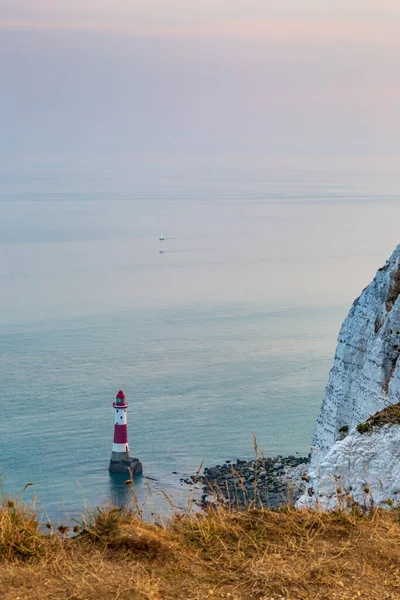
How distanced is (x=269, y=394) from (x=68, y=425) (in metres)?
15.4

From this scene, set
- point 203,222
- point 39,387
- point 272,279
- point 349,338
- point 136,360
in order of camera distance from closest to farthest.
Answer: point 349,338, point 39,387, point 136,360, point 272,279, point 203,222

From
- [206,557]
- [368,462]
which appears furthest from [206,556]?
[368,462]

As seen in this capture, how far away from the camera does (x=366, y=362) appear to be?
2986cm

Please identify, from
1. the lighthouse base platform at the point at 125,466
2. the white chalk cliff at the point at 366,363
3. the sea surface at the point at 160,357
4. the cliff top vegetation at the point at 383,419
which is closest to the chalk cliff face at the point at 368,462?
the cliff top vegetation at the point at 383,419

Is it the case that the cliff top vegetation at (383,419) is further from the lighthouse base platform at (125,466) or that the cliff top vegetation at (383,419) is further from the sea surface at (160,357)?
the lighthouse base platform at (125,466)

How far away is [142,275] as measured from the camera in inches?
4348

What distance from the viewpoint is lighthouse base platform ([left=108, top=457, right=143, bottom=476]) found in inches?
1719

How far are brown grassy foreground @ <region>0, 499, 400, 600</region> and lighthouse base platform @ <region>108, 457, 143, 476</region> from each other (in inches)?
1417

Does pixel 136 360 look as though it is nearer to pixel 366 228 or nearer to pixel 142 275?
pixel 142 275

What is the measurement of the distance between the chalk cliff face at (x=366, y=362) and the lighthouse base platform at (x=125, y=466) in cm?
1361

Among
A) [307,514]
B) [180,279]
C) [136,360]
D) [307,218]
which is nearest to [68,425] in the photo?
[136,360]

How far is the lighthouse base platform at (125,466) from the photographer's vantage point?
43.7m

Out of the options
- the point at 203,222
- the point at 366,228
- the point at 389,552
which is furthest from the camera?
the point at 203,222

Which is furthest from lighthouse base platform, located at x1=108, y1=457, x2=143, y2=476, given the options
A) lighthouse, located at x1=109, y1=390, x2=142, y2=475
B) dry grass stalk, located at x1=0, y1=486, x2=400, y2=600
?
dry grass stalk, located at x1=0, y1=486, x2=400, y2=600
